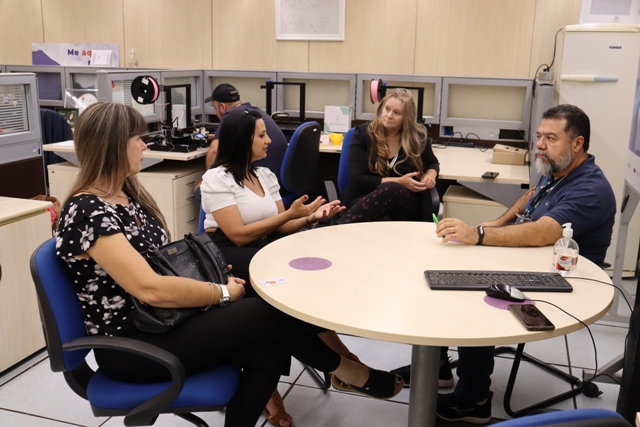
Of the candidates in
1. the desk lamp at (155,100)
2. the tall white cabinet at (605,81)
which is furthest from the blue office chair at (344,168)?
the tall white cabinet at (605,81)

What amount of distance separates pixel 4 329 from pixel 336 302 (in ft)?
5.57

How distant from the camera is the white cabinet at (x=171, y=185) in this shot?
13.1ft

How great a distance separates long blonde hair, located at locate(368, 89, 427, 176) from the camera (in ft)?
11.3

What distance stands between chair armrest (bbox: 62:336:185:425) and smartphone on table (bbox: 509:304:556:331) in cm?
89

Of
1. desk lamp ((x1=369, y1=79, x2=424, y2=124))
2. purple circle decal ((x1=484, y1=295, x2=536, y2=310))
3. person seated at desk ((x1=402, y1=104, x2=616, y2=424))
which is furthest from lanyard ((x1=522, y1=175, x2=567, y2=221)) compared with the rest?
desk lamp ((x1=369, y1=79, x2=424, y2=124))

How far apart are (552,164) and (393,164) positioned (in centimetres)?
114

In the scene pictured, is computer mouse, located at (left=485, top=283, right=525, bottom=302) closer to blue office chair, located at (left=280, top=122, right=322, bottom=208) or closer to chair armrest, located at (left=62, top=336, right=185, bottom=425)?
chair armrest, located at (left=62, top=336, right=185, bottom=425)

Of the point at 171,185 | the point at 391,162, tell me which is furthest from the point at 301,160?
the point at 171,185

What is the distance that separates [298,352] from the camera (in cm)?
188

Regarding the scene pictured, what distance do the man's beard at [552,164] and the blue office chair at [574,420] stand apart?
166 centimetres

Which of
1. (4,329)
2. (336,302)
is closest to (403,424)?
(336,302)

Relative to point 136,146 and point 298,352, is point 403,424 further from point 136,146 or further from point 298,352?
point 136,146

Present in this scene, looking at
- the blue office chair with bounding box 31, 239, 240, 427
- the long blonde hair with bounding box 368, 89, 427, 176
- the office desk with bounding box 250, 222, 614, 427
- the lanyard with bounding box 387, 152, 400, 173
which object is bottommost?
the blue office chair with bounding box 31, 239, 240, 427

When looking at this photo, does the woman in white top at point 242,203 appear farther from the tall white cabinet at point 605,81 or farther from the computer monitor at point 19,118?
the tall white cabinet at point 605,81
